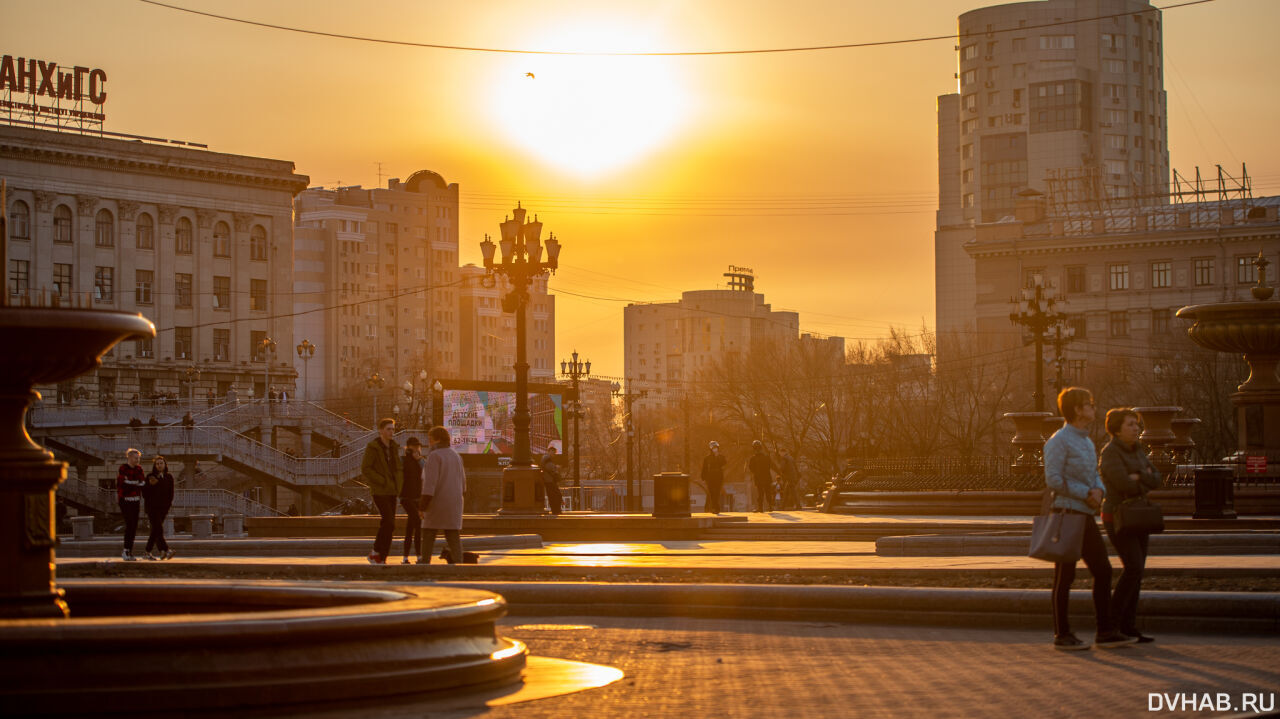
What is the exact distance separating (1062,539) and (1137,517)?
1.87ft

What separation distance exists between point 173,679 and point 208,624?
0.96 feet

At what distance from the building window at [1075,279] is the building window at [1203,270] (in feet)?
21.6

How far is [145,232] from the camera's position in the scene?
279ft

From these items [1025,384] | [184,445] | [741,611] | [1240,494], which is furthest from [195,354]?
[741,611]

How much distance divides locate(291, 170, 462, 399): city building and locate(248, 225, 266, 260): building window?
48.2 m

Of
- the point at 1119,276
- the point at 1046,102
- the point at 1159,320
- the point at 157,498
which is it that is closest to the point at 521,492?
the point at 157,498

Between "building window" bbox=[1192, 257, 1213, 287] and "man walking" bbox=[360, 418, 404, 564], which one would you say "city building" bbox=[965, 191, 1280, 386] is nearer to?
"building window" bbox=[1192, 257, 1213, 287]

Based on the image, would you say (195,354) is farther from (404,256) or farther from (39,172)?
(404,256)

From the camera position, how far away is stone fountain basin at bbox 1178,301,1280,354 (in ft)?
90.8

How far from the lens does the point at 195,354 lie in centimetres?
8512

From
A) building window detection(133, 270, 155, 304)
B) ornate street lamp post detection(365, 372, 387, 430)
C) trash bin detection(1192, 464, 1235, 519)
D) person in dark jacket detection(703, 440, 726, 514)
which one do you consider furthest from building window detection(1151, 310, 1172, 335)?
trash bin detection(1192, 464, 1235, 519)

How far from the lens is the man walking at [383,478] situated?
16.9 meters

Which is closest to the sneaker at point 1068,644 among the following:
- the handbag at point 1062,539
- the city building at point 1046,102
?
Result: the handbag at point 1062,539

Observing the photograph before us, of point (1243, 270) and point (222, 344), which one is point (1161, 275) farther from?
point (222, 344)
